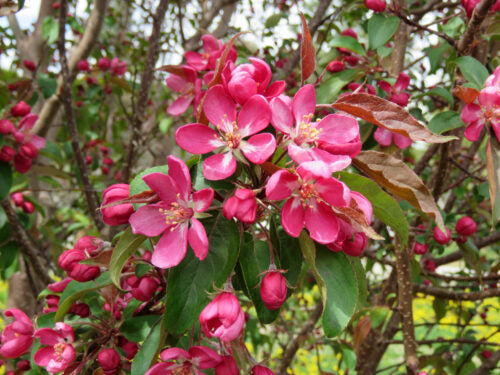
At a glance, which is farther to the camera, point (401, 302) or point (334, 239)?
point (401, 302)

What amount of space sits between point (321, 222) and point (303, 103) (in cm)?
24

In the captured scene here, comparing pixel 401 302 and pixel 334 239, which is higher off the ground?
pixel 334 239

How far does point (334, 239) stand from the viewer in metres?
0.73

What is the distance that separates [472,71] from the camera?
120 centimetres

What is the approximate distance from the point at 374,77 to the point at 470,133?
1.69ft

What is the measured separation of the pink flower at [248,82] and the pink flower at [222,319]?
0.38 meters

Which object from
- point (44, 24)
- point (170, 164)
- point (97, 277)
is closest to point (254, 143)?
point (170, 164)

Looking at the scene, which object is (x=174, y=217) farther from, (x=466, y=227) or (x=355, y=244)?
(x=466, y=227)

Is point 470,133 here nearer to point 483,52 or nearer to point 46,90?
point 483,52

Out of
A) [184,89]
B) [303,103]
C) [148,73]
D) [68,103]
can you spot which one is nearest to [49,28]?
[68,103]

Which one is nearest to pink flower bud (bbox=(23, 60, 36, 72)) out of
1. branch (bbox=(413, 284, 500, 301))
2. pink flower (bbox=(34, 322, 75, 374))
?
pink flower (bbox=(34, 322, 75, 374))

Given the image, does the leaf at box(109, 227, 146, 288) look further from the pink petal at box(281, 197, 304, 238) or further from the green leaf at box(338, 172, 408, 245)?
the green leaf at box(338, 172, 408, 245)

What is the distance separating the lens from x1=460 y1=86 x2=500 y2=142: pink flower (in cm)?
108

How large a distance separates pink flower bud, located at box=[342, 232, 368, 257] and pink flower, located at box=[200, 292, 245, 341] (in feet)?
0.82
